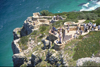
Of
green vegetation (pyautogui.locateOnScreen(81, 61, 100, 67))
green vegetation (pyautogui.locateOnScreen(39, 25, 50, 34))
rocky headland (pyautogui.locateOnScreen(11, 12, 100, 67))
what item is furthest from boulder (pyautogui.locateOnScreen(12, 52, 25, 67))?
green vegetation (pyautogui.locateOnScreen(81, 61, 100, 67))

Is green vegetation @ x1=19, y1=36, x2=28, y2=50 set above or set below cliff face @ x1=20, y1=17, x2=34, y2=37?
below

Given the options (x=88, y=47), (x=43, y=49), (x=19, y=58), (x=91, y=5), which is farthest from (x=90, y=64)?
(x=91, y=5)

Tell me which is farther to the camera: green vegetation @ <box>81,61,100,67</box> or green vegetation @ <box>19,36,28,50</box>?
green vegetation @ <box>19,36,28,50</box>

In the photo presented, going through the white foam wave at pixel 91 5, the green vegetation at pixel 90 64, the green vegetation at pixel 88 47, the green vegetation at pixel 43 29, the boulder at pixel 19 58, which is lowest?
the boulder at pixel 19 58

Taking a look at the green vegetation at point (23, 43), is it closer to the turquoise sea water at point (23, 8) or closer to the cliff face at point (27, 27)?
the cliff face at point (27, 27)

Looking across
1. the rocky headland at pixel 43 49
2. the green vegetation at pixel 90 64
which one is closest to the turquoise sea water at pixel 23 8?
the rocky headland at pixel 43 49

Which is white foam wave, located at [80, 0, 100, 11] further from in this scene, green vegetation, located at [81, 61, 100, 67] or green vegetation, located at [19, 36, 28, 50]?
green vegetation, located at [81, 61, 100, 67]
